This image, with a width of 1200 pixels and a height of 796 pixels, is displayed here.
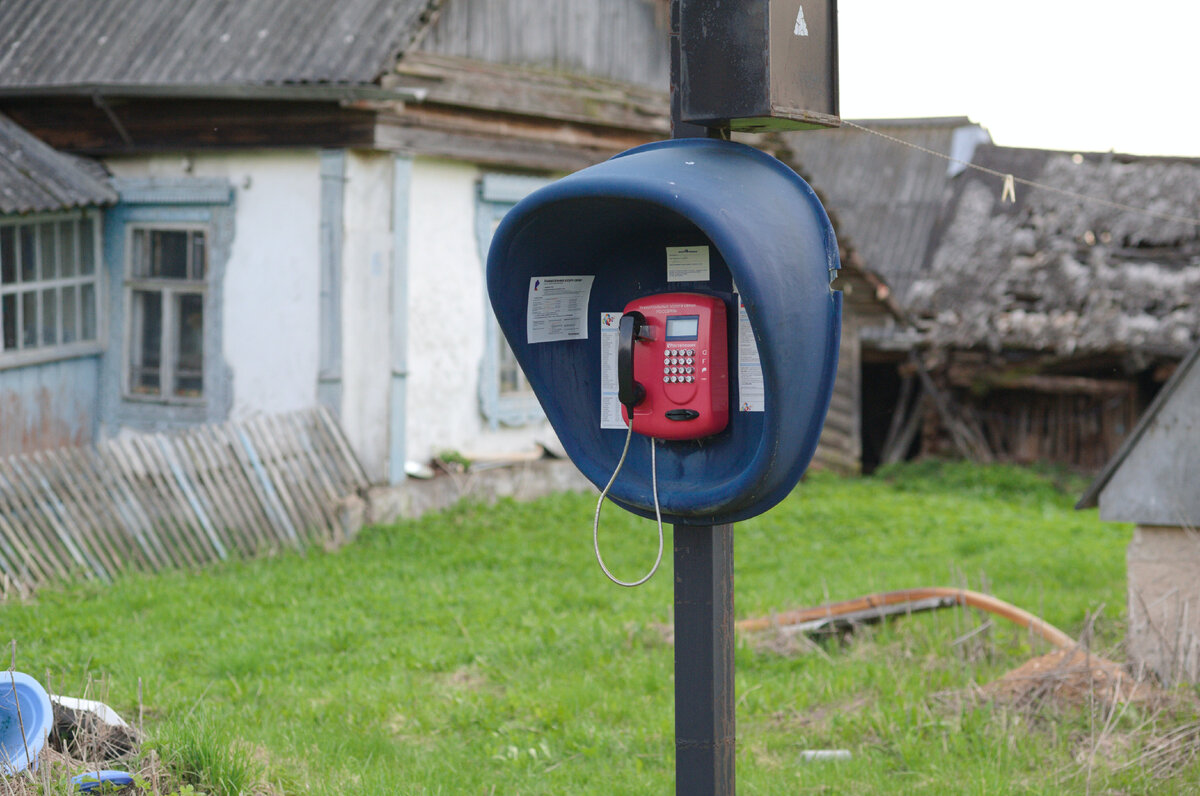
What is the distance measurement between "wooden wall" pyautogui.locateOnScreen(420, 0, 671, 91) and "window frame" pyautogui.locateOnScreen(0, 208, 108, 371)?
3343 mm

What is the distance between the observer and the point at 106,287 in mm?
11203

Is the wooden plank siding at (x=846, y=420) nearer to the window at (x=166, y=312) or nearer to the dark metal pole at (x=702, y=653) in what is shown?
the window at (x=166, y=312)

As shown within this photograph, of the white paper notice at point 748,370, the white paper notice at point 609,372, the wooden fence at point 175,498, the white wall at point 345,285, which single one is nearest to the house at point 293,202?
the white wall at point 345,285

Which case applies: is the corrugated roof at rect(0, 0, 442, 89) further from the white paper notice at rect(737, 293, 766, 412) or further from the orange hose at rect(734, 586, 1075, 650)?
the white paper notice at rect(737, 293, 766, 412)

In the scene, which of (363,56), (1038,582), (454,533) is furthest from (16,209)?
(1038,582)

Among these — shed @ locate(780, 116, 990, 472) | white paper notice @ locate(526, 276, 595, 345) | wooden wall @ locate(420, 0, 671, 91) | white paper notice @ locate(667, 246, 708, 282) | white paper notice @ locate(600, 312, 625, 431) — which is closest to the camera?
white paper notice @ locate(667, 246, 708, 282)

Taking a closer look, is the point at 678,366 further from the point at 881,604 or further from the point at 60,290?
the point at 60,290

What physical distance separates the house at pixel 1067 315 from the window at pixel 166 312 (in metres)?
9.59

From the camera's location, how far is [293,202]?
410 inches

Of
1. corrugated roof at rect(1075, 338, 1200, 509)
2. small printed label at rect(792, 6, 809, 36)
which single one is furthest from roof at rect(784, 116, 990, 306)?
small printed label at rect(792, 6, 809, 36)

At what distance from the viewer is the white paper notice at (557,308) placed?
398 cm

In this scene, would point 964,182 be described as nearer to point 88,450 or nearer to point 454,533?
point 454,533

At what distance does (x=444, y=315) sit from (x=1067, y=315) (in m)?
8.67

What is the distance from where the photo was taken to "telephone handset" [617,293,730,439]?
3.56 meters
